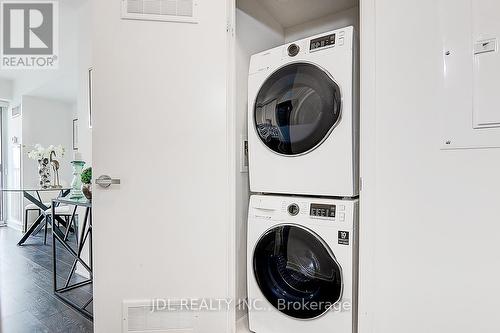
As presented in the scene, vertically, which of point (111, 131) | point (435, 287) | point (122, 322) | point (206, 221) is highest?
point (111, 131)

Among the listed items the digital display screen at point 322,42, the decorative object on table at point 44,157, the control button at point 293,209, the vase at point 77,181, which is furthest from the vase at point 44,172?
the digital display screen at point 322,42

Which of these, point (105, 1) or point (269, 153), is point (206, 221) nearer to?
point (269, 153)

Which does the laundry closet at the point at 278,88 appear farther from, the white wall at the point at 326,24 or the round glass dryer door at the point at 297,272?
the round glass dryer door at the point at 297,272

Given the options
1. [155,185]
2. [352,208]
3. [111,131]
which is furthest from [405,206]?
[111,131]

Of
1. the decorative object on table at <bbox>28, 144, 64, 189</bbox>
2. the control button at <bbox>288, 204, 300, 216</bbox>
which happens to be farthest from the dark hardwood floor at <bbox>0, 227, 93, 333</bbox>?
the control button at <bbox>288, 204, 300, 216</bbox>

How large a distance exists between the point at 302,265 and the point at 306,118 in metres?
0.79

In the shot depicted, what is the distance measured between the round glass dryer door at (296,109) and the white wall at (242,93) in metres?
0.18

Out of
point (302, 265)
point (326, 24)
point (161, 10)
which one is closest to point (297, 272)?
point (302, 265)

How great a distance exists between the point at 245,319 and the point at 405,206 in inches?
48.9

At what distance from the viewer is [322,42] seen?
1380 millimetres

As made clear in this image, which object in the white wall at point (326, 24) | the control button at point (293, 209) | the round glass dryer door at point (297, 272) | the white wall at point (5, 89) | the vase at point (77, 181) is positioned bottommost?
the round glass dryer door at point (297, 272)

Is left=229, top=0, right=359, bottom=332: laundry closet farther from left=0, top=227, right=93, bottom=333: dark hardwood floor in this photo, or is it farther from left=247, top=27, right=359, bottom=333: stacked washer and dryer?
left=0, top=227, right=93, bottom=333: dark hardwood floor

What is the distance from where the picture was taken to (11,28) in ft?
9.36

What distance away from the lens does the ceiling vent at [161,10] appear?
4.62ft
